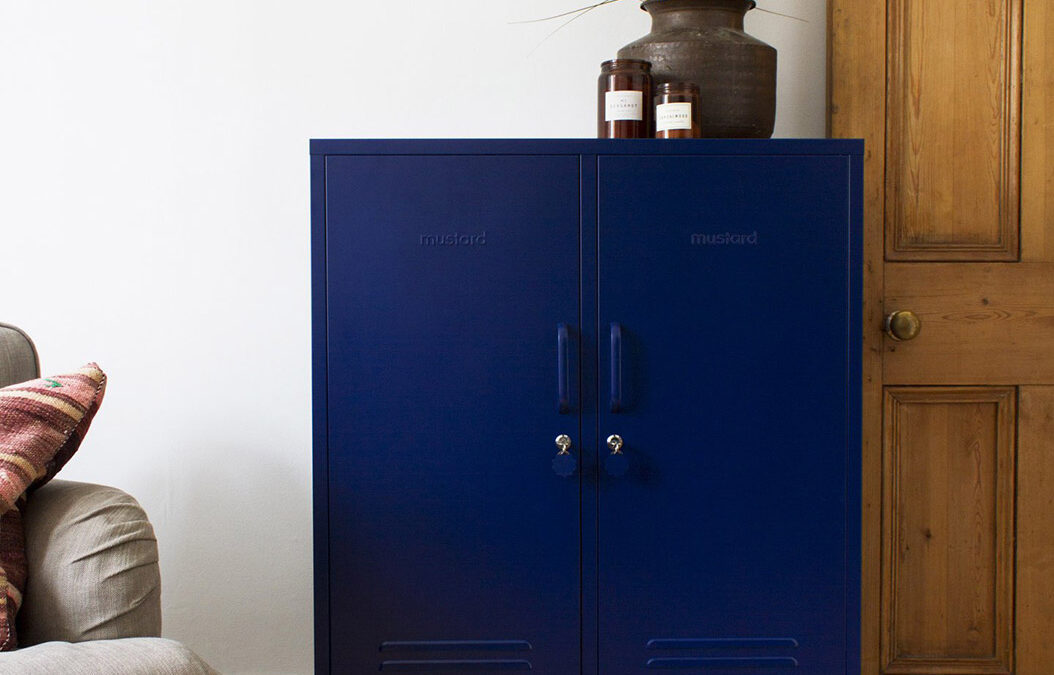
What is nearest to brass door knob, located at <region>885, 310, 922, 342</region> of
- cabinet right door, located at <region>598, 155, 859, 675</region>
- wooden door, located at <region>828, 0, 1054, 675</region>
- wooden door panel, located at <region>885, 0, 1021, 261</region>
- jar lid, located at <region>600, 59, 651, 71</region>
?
wooden door, located at <region>828, 0, 1054, 675</region>

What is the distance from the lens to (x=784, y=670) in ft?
4.77

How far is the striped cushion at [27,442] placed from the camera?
3.81 ft

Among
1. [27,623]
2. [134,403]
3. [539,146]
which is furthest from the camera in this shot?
[134,403]

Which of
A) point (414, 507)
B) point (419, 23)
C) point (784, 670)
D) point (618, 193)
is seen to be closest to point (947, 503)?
point (784, 670)

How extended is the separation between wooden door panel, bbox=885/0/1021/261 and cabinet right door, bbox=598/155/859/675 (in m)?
0.48

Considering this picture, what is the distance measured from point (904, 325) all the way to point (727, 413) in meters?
0.59

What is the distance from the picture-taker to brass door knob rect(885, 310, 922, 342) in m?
1.76

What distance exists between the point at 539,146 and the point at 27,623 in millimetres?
1091

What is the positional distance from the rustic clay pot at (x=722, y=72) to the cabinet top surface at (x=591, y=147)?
0.48 ft

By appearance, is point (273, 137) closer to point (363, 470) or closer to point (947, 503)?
point (363, 470)

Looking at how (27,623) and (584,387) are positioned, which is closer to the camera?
(27,623)

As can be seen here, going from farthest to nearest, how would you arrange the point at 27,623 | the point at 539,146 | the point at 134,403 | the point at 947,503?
the point at 134,403 < the point at 947,503 < the point at 539,146 < the point at 27,623

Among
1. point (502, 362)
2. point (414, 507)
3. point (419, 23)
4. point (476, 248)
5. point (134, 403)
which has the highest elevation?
point (419, 23)

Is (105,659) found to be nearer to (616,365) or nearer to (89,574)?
(89,574)
